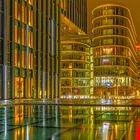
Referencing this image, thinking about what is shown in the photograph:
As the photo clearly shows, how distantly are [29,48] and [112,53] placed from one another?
79.0 metres

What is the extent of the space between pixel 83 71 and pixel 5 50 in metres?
103

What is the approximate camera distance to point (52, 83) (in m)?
80.9

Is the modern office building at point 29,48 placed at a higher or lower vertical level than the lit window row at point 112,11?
lower

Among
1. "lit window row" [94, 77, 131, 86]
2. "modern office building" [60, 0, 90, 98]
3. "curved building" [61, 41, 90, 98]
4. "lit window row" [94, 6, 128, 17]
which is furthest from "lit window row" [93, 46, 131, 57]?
"lit window row" [94, 6, 128, 17]

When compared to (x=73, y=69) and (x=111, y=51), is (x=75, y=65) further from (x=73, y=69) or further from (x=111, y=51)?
(x=111, y=51)

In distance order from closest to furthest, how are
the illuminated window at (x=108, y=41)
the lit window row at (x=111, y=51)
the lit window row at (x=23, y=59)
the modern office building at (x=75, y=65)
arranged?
the lit window row at (x=23, y=59) → the lit window row at (x=111, y=51) → the illuminated window at (x=108, y=41) → the modern office building at (x=75, y=65)

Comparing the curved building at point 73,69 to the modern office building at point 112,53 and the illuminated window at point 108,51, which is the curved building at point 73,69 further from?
the illuminated window at point 108,51

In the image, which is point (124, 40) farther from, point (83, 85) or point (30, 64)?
point (30, 64)

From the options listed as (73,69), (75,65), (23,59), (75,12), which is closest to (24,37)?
(23,59)

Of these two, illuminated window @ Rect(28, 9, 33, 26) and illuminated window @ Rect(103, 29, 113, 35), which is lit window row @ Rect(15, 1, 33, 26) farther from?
illuminated window @ Rect(103, 29, 113, 35)

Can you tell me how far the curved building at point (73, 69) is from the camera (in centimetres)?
15623

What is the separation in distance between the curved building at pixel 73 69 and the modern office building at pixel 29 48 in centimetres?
6923

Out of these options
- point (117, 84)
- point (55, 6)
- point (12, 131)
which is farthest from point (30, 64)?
point (117, 84)

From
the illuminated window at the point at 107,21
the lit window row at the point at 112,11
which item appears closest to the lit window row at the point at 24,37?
the illuminated window at the point at 107,21
